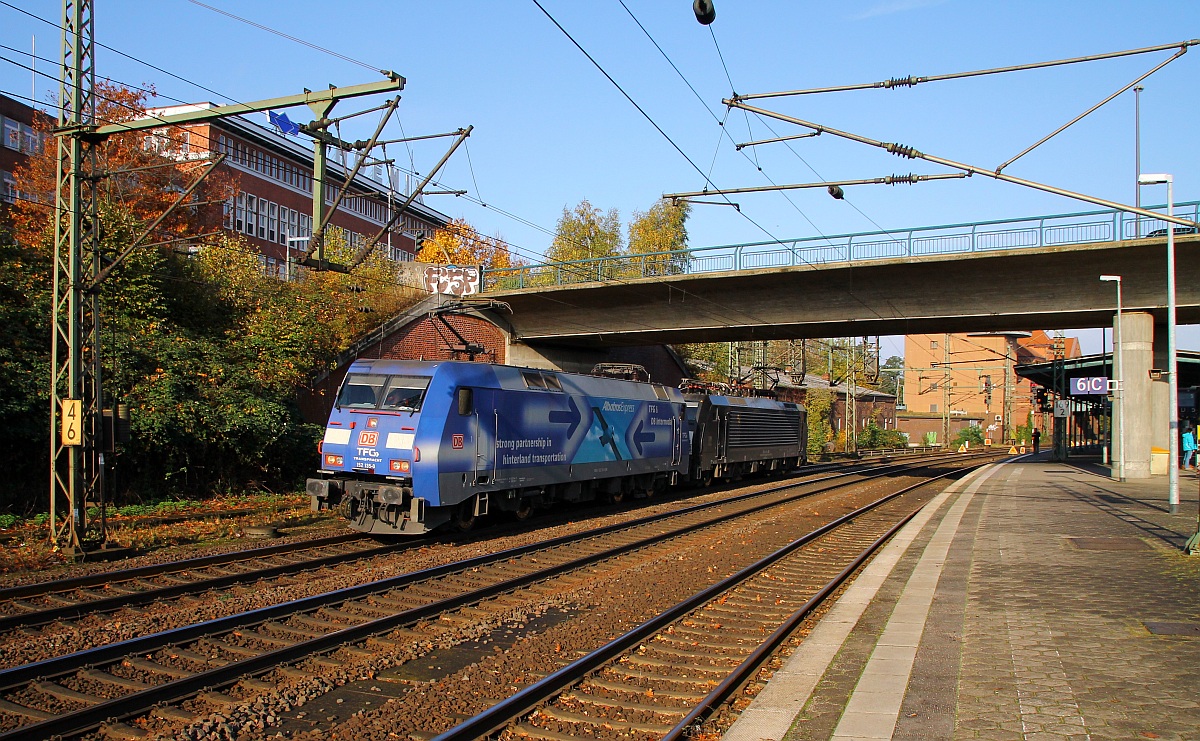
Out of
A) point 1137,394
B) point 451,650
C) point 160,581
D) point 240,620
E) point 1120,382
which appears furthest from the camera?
point 1137,394

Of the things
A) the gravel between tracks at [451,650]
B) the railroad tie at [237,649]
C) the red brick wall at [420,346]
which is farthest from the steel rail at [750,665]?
the red brick wall at [420,346]

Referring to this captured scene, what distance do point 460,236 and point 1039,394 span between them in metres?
35.9

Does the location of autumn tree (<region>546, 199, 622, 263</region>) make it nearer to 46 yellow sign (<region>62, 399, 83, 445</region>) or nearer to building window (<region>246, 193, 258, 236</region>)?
building window (<region>246, 193, 258, 236</region>)

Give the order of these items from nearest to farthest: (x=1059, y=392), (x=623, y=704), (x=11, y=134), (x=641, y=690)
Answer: (x=623, y=704), (x=641, y=690), (x=11, y=134), (x=1059, y=392)

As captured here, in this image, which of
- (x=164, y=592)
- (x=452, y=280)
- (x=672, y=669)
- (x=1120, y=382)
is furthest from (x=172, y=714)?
(x=452, y=280)

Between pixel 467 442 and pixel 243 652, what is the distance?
6642 millimetres

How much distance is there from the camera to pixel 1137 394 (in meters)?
27.3

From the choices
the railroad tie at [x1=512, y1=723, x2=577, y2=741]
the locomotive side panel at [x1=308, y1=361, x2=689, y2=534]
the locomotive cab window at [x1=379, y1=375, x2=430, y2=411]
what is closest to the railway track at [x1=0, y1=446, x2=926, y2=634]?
the locomotive side panel at [x1=308, y1=361, x2=689, y2=534]

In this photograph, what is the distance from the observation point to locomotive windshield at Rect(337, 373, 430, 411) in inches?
553

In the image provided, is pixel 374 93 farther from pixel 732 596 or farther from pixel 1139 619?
pixel 1139 619

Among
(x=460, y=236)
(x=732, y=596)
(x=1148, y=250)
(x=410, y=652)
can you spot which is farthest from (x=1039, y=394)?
(x=410, y=652)

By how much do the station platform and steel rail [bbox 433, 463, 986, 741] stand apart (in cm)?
152

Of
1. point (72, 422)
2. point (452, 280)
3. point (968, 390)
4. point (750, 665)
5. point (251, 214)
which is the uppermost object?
point (251, 214)

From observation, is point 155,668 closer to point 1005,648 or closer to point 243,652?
point 243,652
